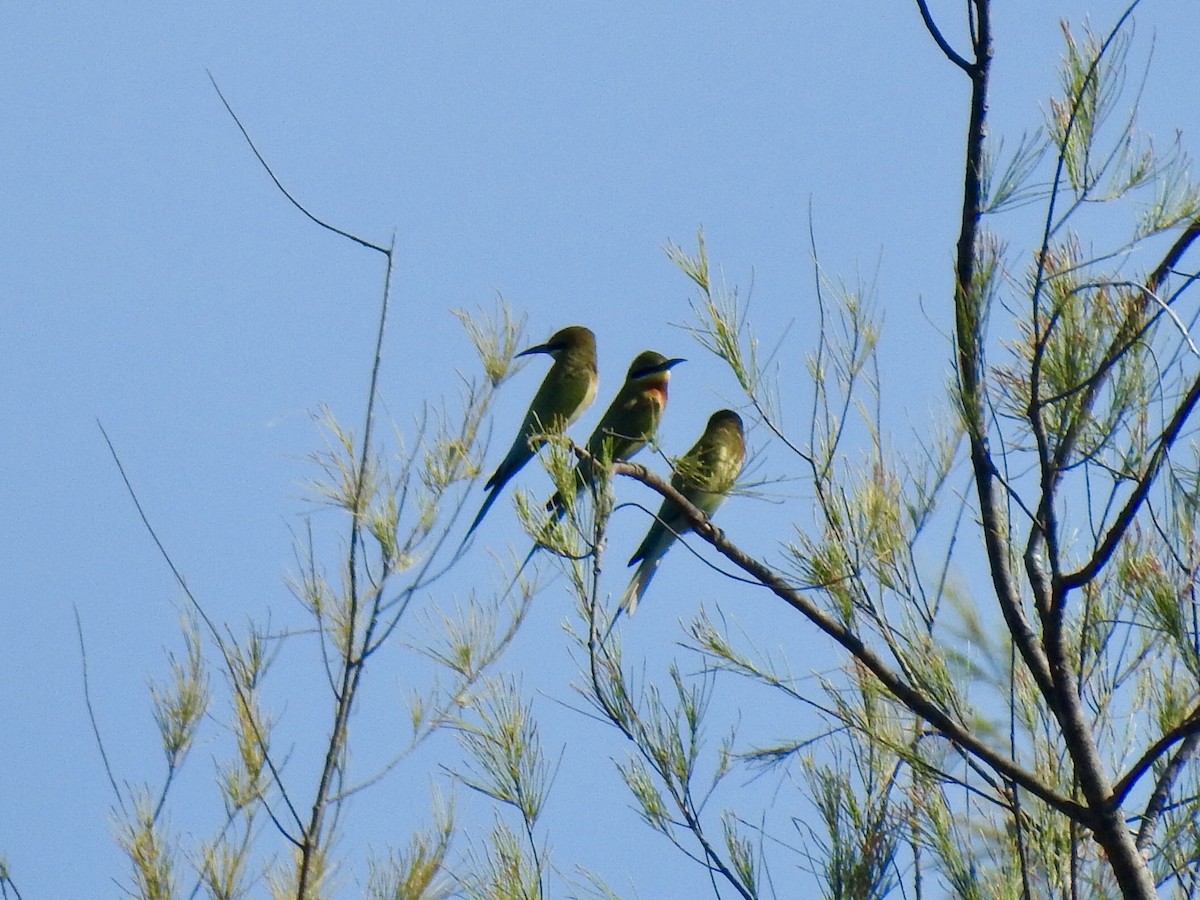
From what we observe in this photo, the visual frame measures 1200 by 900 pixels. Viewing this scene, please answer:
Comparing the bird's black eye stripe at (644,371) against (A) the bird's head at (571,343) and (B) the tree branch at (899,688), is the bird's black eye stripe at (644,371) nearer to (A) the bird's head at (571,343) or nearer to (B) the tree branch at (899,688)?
(A) the bird's head at (571,343)

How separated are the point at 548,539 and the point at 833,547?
0.41 m

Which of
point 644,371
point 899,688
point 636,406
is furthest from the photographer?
point 644,371

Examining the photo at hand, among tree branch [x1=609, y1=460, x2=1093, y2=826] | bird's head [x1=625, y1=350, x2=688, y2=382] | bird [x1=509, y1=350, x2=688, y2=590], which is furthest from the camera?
bird's head [x1=625, y1=350, x2=688, y2=382]

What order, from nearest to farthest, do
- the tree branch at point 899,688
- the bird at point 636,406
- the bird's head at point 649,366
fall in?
1. the tree branch at point 899,688
2. the bird at point 636,406
3. the bird's head at point 649,366

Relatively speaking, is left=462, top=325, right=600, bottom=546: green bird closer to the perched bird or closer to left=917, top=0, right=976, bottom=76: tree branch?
the perched bird

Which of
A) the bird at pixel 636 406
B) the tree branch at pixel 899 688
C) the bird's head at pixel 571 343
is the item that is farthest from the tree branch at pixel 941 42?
the bird's head at pixel 571 343

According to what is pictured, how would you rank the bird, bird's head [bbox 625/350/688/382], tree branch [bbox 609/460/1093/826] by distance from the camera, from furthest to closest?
1. bird's head [bbox 625/350/688/382]
2. the bird
3. tree branch [bbox 609/460/1093/826]

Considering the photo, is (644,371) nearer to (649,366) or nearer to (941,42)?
(649,366)

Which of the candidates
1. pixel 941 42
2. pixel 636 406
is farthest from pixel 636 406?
pixel 941 42

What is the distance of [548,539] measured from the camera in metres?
1.83

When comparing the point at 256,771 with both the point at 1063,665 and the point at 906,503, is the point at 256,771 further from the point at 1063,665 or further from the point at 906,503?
the point at 1063,665

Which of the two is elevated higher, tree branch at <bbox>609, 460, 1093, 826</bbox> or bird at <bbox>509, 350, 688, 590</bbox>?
bird at <bbox>509, 350, 688, 590</bbox>

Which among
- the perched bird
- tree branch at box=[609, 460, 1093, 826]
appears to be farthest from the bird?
tree branch at box=[609, 460, 1093, 826]

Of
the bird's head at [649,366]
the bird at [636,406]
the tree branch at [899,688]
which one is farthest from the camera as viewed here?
the bird's head at [649,366]
